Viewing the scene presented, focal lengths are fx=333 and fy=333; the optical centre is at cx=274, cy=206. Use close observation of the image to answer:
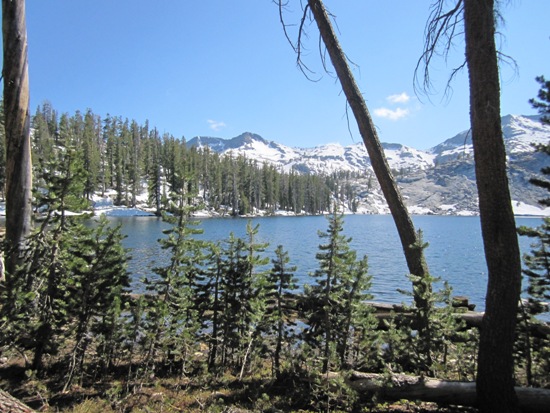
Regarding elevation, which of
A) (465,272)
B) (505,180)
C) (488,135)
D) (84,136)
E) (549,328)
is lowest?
(465,272)

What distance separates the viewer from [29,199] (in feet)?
18.3

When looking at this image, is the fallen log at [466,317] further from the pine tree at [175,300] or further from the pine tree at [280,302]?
the pine tree at [175,300]

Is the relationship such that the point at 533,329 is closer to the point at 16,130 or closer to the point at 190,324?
the point at 190,324

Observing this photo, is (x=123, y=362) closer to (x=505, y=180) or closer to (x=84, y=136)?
(x=505, y=180)

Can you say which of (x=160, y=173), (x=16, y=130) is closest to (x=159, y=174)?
(x=160, y=173)

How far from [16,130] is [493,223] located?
717cm

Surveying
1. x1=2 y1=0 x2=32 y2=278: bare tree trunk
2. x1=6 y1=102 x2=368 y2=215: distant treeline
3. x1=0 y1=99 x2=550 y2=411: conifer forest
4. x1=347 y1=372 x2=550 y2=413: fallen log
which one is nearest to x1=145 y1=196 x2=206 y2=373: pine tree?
x1=0 y1=99 x2=550 y2=411: conifer forest

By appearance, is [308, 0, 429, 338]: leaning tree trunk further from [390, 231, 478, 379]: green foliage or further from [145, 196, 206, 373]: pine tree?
[145, 196, 206, 373]: pine tree

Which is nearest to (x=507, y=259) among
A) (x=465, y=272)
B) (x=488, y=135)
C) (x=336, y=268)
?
(x=488, y=135)

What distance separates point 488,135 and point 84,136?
342ft

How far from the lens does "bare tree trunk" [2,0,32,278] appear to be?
5.39 m

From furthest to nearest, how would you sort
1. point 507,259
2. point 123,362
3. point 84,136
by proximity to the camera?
point 84,136
point 123,362
point 507,259

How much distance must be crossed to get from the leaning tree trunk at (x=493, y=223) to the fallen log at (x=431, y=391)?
31 cm

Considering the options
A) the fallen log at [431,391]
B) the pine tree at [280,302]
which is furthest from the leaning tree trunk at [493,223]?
the pine tree at [280,302]
